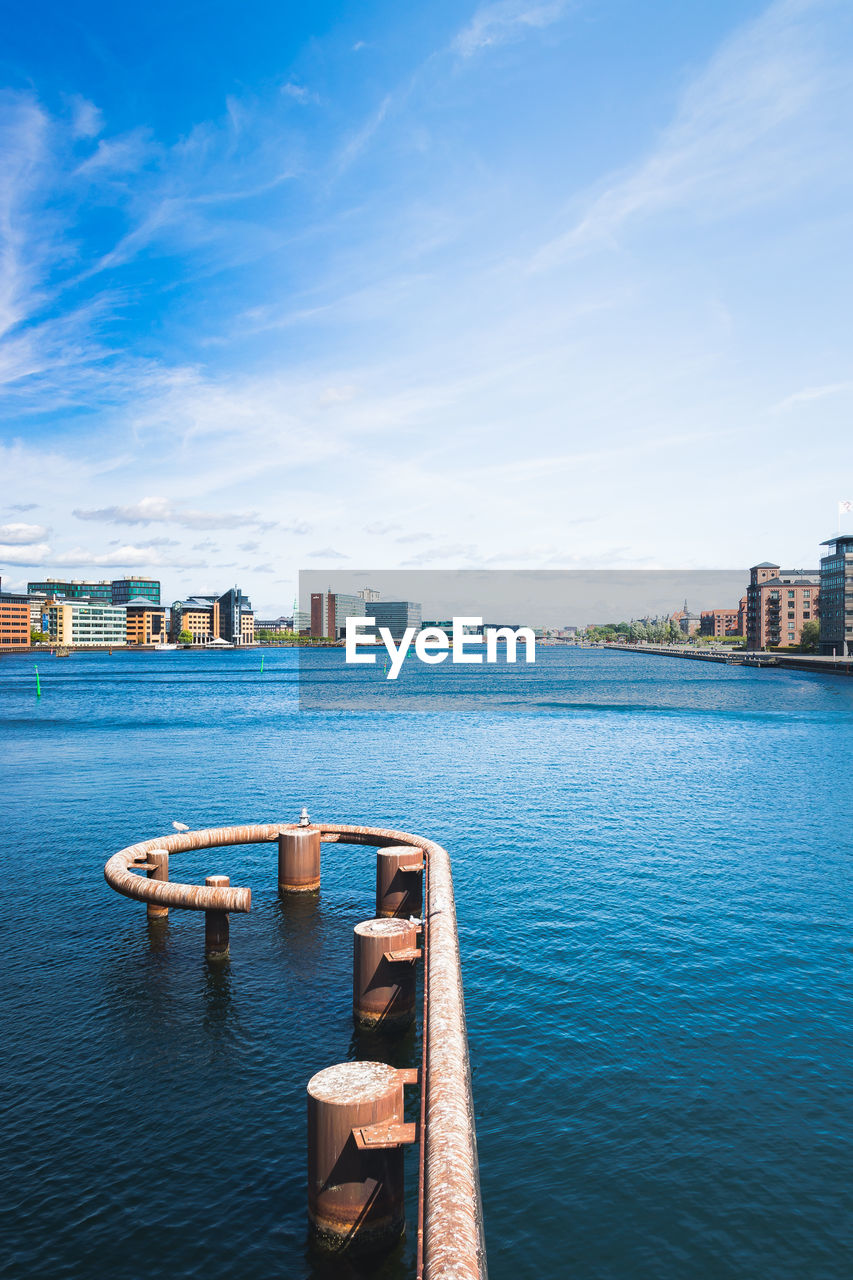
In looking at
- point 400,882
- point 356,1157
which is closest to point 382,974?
point 400,882

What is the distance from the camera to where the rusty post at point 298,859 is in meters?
29.4

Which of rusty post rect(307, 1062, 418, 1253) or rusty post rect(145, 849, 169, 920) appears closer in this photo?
rusty post rect(307, 1062, 418, 1253)

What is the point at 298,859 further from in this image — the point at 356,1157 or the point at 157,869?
the point at 356,1157

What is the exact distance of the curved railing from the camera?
900cm

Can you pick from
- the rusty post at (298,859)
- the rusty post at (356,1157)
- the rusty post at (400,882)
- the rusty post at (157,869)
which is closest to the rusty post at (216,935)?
the rusty post at (157,869)

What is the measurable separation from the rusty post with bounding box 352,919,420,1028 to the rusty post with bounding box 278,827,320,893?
396 inches

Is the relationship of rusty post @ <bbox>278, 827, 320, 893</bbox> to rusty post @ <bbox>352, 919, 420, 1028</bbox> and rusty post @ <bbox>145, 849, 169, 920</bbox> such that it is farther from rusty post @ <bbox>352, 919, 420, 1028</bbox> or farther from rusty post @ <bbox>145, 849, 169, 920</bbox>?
rusty post @ <bbox>352, 919, 420, 1028</bbox>

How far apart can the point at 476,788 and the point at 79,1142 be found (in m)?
40.1

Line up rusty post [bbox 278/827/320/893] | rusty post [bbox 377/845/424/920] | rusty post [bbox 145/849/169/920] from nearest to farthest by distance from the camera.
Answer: rusty post [bbox 377/845/424/920] → rusty post [bbox 145/849/169/920] → rusty post [bbox 278/827/320/893]

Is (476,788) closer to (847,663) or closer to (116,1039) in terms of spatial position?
(116,1039)

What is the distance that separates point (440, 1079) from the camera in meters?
12.8

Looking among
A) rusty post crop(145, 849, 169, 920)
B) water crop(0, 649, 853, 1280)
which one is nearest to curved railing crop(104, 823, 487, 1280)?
rusty post crop(145, 849, 169, 920)

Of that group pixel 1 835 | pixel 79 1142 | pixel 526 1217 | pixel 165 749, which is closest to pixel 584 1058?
pixel 526 1217

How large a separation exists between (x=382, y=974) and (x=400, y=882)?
21.4 ft
